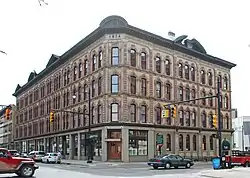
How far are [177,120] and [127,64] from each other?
494 inches

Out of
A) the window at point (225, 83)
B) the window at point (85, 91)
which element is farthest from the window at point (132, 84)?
the window at point (225, 83)

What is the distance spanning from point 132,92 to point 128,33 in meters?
7.49

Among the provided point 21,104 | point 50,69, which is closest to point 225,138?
point 50,69

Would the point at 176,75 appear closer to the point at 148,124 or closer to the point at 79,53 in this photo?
the point at 148,124

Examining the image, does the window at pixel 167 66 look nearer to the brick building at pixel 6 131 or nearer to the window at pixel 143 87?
the window at pixel 143 87

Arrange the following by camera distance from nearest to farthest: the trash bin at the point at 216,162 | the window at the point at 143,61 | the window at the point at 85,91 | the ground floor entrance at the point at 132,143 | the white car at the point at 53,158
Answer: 1. the trash bin at the point at 216,162
2. the ground floor entrance at the point at 132,143
3. the white car at the point at 53,158
4. the window at the point at 143,61
5. the window at the point at 85,91

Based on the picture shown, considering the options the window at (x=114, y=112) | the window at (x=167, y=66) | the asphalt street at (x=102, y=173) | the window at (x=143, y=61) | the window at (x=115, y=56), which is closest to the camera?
the asphalt street at (x=102, y=173)

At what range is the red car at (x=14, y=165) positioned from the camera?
859 inches

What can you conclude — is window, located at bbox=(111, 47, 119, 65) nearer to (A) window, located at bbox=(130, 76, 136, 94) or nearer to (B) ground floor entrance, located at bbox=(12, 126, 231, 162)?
(A) window, located at bbox=(130, 76, 136, 94)

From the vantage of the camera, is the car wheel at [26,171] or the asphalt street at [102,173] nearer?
the car wheel at [26,171]

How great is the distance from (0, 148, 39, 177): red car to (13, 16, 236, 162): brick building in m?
23.5

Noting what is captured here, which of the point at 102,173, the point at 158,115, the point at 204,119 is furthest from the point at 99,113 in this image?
the point at 102,173

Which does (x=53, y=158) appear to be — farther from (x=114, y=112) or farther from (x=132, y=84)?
(x=132, y=84)

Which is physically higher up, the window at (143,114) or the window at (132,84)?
the window at (132,84)
